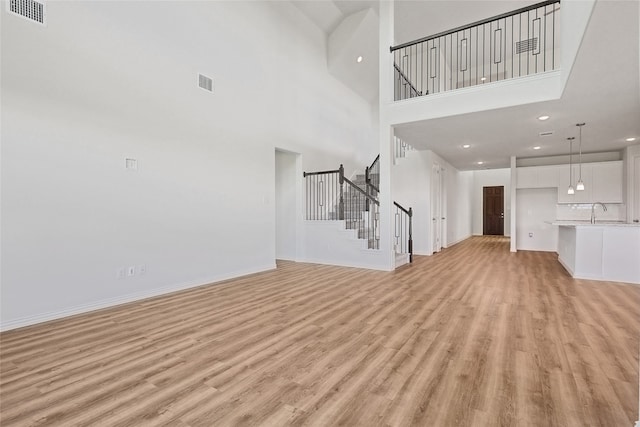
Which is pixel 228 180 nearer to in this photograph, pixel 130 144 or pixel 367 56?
pixel 130 144

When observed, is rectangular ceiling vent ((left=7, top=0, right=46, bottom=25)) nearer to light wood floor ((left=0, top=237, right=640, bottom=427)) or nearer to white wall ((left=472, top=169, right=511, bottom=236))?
light wood floor ((left=0, top=237, right=640, bottom=427))

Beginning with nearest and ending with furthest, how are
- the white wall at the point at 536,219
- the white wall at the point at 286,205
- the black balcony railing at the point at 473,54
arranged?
1. the white wall at the point at 286,205
2. the black balcony railing at the point at 473,54
3. the white wall at the point at 536,219

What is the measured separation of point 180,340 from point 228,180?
10.4ft

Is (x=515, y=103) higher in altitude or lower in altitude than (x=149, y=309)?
higher

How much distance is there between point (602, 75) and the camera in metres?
3.51

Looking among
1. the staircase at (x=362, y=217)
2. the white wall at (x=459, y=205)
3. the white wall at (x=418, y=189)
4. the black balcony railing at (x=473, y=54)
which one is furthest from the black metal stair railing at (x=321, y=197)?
the white wall at (x=459, y=205)

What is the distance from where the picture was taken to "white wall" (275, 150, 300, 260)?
7.22m

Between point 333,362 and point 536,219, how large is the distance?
30.3ft

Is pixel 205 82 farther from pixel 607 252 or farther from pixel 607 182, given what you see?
pixel 607 182

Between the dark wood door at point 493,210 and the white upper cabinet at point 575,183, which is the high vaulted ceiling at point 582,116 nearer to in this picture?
the white upper cabinet at point 575,183

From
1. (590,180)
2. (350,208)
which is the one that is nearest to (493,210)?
(590,180)

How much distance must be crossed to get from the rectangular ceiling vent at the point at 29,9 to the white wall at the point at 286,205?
4383 mm

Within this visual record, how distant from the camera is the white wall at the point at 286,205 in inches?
284

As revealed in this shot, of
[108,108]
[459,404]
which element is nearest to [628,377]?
[459,404]
